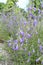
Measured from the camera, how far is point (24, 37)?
3.50 m

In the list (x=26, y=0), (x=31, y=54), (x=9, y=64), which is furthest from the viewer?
(x=26, y=0)

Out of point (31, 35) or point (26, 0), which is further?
point (26, 0)

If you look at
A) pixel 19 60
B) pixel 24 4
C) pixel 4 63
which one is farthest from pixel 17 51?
pixel 24 4

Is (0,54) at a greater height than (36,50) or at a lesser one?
lesser

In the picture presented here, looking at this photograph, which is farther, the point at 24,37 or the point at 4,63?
the point at 4,63

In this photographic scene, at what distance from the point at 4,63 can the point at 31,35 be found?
722 mm

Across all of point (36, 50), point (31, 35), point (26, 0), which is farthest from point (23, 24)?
point (26, 0)

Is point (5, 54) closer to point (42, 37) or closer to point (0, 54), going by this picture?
point (0, 54)

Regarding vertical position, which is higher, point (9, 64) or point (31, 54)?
point (31, 54)

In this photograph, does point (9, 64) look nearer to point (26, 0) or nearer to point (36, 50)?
point (36, 50)

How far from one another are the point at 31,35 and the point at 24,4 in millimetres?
5478

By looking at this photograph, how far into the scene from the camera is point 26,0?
888cm

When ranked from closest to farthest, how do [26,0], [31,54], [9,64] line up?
[31,54], [9,64], [26,0]

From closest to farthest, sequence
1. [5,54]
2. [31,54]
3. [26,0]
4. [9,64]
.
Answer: [31,54] → [9,64] → [5,54] → [26,0]
